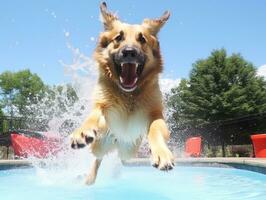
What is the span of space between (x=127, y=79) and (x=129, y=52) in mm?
351

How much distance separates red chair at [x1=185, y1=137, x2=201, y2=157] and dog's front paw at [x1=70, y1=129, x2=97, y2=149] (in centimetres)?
1145

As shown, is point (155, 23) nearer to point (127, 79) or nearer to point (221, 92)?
point (127, 79)

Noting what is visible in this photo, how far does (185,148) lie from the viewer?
1642 centimetres

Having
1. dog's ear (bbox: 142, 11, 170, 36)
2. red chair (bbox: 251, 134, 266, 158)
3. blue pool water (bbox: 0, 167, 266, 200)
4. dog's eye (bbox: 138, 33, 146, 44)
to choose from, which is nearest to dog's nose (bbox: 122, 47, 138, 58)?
dog's eye (bbox: 138, 33, 146, 44)

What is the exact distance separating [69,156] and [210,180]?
3.68 metres

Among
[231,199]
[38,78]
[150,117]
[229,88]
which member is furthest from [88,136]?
[38,78]

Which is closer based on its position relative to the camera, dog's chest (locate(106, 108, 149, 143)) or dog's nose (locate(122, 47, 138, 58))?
dog's nose (locate(122, 47, 138, 58))

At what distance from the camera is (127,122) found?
544cm

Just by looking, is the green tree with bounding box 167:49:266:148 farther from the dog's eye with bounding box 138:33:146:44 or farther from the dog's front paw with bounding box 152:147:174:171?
the dog's front paw with bounding box 152:147:174:171

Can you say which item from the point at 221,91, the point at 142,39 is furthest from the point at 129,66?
the point at 221,91

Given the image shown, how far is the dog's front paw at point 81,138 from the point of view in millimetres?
4195

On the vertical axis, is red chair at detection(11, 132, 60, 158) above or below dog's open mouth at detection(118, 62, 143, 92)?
above

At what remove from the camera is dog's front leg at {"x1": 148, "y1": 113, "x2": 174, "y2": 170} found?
3.99 m

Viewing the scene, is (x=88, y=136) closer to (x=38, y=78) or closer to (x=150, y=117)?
(x=150, y=117)
